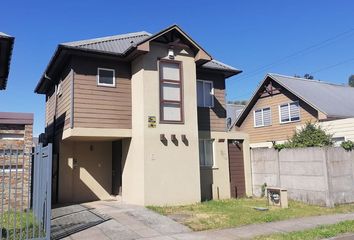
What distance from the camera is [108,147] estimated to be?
17125 millimetres

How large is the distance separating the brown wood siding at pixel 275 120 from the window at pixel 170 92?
34.9 ft

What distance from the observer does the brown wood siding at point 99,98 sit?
14.1 meters

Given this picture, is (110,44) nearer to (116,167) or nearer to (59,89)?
(59,89)

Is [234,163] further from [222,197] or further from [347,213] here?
[347,213]

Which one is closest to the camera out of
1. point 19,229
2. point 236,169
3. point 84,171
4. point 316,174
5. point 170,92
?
point 19,229

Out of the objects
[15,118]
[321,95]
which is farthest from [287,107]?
[15,118]

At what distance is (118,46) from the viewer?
51.1 feet

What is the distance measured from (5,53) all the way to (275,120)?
62.5 ft

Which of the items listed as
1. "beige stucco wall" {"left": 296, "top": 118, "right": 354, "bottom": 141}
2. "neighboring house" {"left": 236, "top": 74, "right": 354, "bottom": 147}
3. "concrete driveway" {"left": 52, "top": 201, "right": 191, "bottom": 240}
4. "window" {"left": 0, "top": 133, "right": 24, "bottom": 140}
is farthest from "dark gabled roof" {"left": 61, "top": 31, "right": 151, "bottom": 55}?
"neighboring house" {"left": 236, "top": 74, "right": 354, "bottom": 147}

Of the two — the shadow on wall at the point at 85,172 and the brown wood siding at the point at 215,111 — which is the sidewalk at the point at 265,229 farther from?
the shadow on wall at the point at 85,172

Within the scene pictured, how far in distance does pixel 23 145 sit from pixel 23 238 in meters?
5.01

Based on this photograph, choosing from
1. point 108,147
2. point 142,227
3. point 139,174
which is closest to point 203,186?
point 139,174

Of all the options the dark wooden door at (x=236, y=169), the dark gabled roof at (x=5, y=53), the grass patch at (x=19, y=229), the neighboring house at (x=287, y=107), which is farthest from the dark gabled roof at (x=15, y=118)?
the neighboring house at (x=287, y=107)

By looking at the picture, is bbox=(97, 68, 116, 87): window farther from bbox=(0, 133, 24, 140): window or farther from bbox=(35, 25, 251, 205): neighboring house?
bbox=(0, 133, 24, 140): window
